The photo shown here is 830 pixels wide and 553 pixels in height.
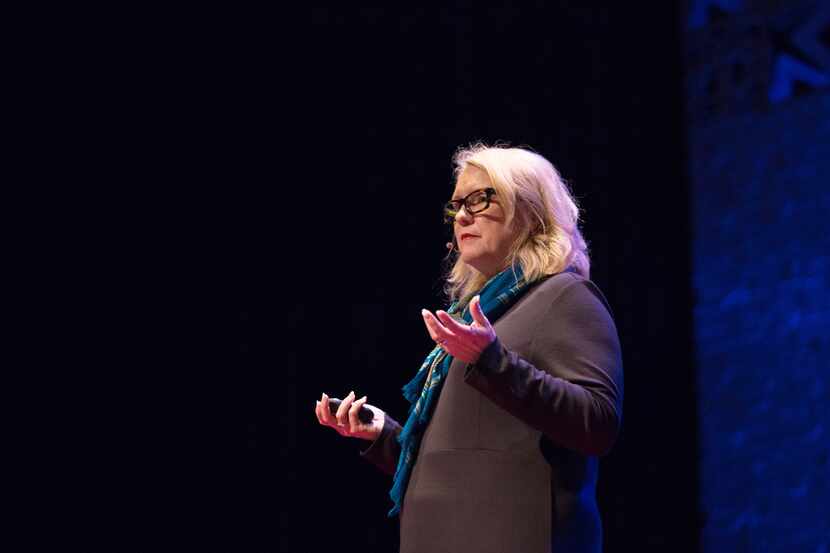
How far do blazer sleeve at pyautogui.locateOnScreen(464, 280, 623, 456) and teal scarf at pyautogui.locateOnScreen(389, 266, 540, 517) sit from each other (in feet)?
0.38

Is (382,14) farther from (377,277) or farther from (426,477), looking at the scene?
(426,477)

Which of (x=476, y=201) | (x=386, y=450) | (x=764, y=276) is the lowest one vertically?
(x=386, y=450)

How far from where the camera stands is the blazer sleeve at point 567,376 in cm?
130

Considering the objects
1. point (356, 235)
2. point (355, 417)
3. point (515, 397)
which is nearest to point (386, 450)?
point (355, 417)

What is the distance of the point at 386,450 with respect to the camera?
1.76m

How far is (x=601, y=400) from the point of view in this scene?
4.47ft

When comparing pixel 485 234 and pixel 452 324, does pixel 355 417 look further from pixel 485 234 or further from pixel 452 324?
pixel 452 324

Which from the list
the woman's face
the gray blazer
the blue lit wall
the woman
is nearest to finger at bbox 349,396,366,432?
the woman

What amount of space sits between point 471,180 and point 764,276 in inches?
65.2

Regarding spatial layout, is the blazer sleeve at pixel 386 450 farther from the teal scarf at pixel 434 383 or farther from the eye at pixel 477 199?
the eye at pixel 477 199

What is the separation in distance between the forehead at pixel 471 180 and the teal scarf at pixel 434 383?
0.19 meters

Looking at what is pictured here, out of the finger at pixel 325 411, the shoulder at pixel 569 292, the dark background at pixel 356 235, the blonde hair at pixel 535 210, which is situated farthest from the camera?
the dark background at pixel 356 235

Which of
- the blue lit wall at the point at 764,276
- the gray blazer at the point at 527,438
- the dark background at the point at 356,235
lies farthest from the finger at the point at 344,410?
the blue lit wall at the point at 764,276

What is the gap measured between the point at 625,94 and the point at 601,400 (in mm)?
2224
